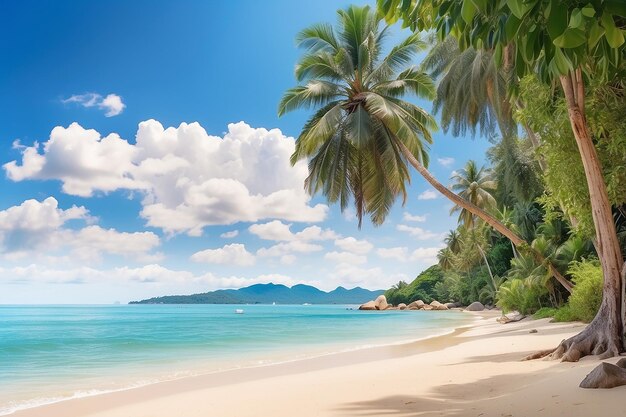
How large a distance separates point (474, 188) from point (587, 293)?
79.6ft

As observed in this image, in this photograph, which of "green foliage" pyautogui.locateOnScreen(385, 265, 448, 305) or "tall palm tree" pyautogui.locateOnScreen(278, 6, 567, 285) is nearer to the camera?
"tall palm tree" pyautogui.locateOnScreen(278, 6, 567, 285)

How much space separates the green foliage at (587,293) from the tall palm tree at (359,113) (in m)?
5.95

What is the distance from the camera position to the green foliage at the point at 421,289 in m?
78.8

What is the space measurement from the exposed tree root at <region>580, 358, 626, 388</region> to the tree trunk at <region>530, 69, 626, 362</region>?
2681 mm

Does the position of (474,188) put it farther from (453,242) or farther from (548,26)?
(548,26)

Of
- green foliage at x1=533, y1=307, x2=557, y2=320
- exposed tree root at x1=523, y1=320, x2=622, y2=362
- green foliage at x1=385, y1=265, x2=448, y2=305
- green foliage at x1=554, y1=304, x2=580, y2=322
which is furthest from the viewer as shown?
green foliage at x1=385, y1=265, x2=448, y2=305

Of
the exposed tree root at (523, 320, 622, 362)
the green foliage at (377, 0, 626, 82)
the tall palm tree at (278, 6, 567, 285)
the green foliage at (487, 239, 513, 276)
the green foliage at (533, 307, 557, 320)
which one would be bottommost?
the green foliage at (533, 307, 557, 320)

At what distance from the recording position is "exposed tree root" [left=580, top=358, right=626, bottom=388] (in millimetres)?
4336

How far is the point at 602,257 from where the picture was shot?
298 inches

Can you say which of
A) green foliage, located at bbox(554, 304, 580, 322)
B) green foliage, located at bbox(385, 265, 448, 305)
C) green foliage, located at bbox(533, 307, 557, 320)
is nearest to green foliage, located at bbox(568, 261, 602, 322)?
green foliage, located at bbox(554, 304, 580, 322)

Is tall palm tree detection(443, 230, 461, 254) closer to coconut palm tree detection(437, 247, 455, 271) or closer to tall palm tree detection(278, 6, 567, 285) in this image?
coconut palm tree detection(437, 247, 455, 271)

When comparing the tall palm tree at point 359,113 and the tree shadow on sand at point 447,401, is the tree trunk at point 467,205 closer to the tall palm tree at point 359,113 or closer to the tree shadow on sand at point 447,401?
the tall palm tree at point 359,113

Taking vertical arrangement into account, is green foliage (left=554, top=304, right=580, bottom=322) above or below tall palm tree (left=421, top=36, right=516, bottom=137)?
below

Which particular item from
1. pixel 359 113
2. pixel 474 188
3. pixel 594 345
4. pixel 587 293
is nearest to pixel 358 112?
pixel 359 113
